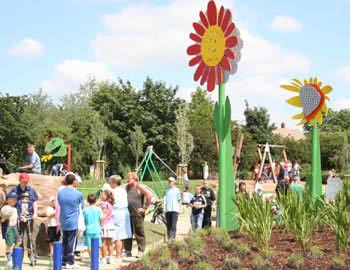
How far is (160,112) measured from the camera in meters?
49.7

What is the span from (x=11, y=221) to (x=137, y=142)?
3579cm

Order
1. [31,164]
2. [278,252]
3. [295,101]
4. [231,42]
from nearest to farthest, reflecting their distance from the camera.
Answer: [278,252], [231,42], [295,101], [31,164]

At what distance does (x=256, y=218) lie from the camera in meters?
7.95

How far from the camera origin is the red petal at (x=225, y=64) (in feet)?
31.6

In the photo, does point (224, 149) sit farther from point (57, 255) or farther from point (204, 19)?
point (57, 255)

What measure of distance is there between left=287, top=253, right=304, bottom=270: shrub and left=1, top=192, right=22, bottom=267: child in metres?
4.85

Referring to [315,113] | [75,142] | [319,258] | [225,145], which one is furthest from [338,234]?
[75,142]

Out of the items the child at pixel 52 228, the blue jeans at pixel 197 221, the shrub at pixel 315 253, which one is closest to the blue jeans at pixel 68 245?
the child at pixel 52 228

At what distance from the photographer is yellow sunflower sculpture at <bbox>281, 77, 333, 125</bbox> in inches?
502

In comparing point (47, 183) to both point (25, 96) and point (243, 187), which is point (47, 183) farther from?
point (25, 96)

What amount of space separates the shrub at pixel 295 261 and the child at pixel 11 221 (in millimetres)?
4854

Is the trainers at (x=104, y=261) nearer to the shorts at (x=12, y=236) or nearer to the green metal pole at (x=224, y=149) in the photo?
the shorts at (x=12, y=236)

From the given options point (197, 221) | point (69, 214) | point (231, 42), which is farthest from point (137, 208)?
point (231, 42)

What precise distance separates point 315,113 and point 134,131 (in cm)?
3587
